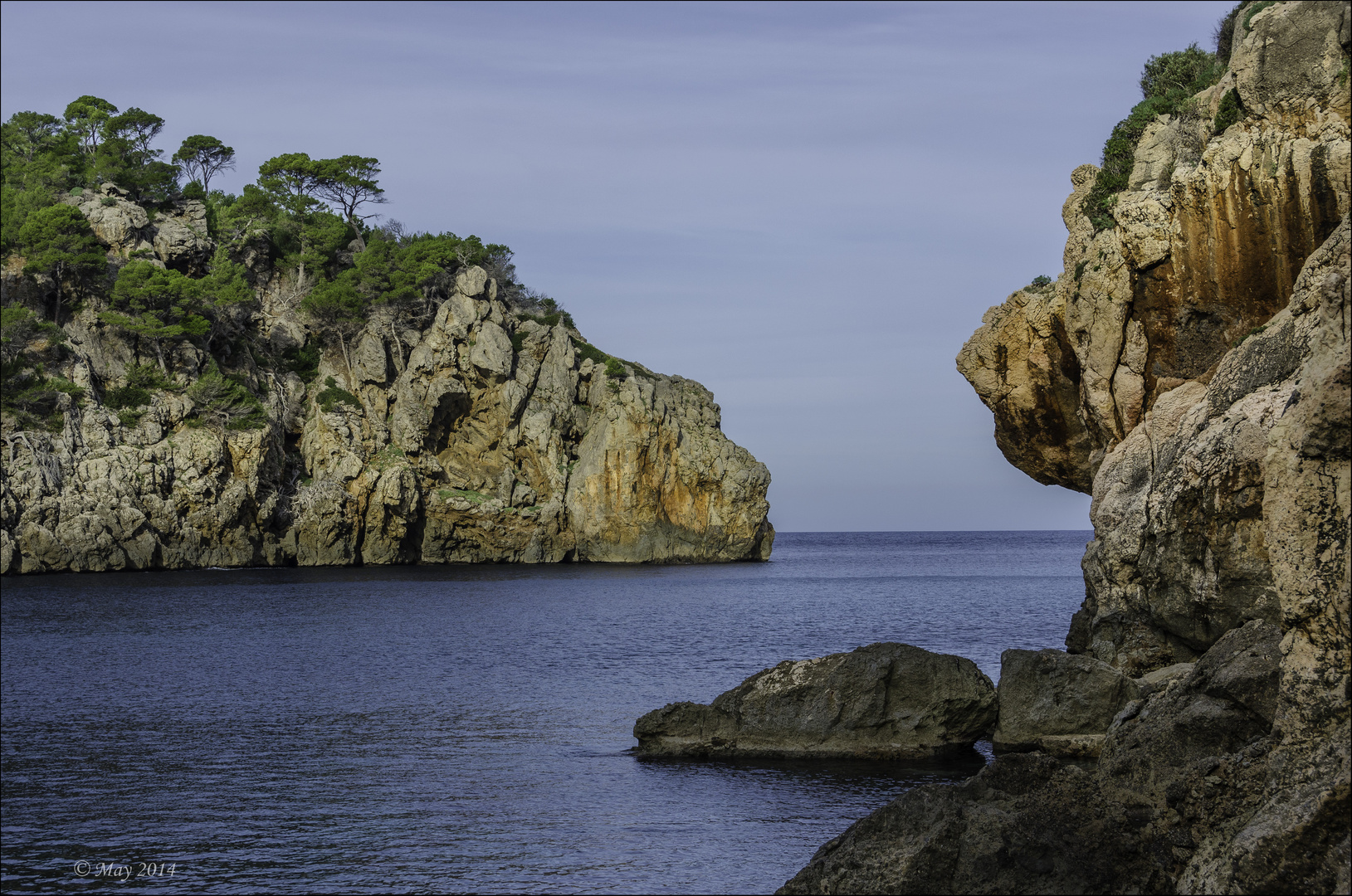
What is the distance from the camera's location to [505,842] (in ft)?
58.1

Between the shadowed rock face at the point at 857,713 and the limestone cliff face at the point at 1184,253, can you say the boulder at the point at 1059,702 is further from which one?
the limestone cliff face at the point at 1184,253

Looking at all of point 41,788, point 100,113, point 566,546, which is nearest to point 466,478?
point 566,546

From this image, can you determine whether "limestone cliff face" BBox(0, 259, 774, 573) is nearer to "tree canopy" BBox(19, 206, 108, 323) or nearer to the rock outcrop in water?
"tree canopy" BBox(19, 206, 108, 323)

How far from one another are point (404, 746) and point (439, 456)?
76826 mm

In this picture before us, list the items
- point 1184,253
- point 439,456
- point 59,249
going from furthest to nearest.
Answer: point 439,456 < point 59,249 < point 1184,253

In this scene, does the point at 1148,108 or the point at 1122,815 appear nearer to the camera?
the point at 1122,815

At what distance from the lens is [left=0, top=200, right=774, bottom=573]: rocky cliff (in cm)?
8388

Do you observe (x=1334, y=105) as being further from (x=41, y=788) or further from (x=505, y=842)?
(x=41, y=788)

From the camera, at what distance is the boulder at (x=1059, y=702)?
2189 centimetres

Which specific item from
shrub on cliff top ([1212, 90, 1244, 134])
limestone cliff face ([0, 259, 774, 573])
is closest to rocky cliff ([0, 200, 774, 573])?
limestone cliff face ([0, 259, 774, 573])

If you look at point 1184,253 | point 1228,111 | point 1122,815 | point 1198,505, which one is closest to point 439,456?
point 1184,253

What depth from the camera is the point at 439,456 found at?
10062cm

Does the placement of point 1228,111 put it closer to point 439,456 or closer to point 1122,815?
point 1122,815

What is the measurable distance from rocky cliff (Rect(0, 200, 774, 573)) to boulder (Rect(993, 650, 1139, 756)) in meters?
74.0
